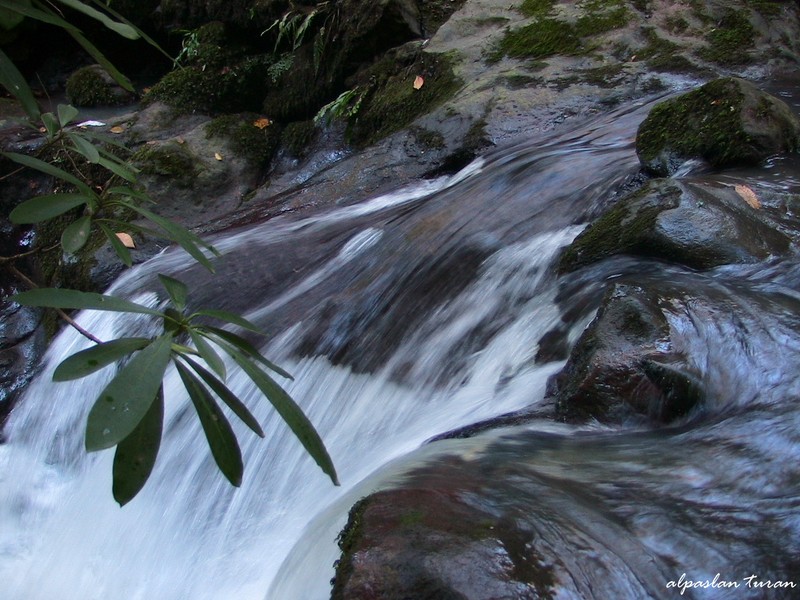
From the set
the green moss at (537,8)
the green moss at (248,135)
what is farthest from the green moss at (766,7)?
the green moss at (248,135)

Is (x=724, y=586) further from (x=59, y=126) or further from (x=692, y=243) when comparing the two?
(x=59, y=126)

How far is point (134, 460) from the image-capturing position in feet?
3.27

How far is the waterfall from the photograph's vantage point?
288cm

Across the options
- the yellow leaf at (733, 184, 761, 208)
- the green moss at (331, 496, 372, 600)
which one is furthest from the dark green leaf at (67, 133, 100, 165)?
the yellow leaf at (733, 184, 761, 208)

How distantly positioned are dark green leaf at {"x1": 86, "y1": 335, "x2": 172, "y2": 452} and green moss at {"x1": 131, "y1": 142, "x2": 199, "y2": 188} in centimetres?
533

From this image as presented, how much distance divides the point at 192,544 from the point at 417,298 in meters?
1.41

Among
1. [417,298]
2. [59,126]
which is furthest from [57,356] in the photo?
[59,126]

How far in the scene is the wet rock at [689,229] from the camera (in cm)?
274

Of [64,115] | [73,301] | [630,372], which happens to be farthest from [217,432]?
[630,372]

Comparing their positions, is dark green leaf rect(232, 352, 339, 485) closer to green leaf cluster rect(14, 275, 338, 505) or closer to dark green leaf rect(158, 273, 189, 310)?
green leaf cluster rect(14, 275, 338, 505)

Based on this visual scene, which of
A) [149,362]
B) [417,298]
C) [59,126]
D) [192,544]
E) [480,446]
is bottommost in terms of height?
[192,544]

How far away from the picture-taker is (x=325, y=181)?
5625 mm

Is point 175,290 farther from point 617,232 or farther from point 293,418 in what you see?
point 617,232

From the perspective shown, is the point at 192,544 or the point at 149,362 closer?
the point at 149,362
